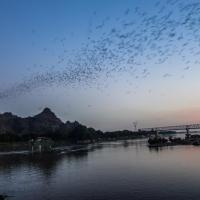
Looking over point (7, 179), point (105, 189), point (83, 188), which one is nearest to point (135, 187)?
point (105, 189)

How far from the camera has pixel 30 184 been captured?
6994cm

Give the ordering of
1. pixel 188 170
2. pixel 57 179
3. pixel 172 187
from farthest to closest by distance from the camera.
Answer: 1. pixel 188 170
2. pixel 57 179
3. pixel 172 187

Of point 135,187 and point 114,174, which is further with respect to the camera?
point 114,174

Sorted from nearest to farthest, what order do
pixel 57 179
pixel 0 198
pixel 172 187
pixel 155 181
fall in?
pixel 0 198 → pixel 172 187 → pixel 155 181 → pixel 57 179

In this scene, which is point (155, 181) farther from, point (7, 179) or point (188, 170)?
point (7, 179)

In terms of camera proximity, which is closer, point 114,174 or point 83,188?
point 83,188

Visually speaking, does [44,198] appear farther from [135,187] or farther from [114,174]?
[114,174]

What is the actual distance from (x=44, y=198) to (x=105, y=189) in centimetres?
1039

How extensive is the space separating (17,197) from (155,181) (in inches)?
944

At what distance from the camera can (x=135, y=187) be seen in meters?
60.4

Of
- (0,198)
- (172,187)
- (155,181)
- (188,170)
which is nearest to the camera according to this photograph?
(0,198)

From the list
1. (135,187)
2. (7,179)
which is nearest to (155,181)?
(135,187)

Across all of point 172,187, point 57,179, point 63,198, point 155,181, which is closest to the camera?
point 63,198

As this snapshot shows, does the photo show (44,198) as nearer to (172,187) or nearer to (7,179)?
(172,187)
